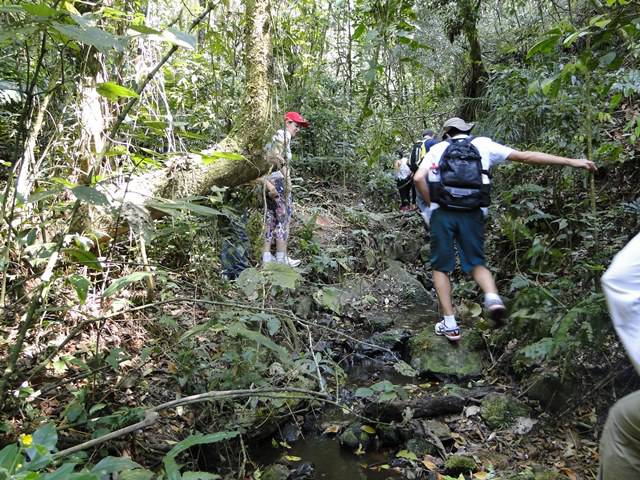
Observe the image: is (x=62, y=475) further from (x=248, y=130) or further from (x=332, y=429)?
(x=248, y=130)

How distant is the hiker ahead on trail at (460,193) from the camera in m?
4.21

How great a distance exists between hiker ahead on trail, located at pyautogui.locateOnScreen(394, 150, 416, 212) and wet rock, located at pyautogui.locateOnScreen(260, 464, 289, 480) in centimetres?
677

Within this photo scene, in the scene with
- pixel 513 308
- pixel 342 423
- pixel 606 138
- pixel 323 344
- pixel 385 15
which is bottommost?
pixel 342 423

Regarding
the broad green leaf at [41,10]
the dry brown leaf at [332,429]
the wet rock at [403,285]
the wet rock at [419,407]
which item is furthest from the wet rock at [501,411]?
the broad green leaf at [41,10]

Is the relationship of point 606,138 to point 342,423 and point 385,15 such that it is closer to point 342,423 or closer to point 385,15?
point 385,15

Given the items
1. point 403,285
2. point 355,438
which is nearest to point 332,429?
point 355,438

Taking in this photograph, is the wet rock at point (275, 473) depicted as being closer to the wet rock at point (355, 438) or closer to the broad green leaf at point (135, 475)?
the wet rock at point (355, 438)

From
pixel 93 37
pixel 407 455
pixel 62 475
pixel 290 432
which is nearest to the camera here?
pixel 62 475

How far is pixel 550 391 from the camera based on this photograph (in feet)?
11.8

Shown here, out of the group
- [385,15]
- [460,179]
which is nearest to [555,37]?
[385,15]

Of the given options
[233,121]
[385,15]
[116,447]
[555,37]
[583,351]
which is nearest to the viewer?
[555,37]

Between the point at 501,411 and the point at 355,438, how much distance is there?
1.06 m

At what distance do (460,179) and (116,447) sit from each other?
3.17 metres

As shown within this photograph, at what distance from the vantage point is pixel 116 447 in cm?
270
